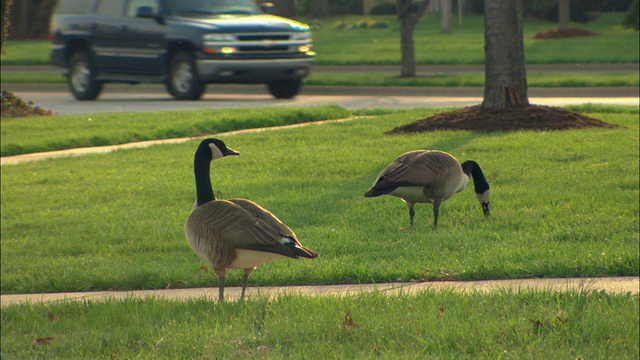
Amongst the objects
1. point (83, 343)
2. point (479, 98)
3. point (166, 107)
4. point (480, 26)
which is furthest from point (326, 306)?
point (480, 26)

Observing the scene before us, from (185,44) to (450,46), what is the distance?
1675cm

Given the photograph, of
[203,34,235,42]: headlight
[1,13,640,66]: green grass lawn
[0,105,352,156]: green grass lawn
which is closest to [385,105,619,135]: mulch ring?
[0,105,352,156]: green grass lawn

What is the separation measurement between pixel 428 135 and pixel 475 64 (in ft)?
50.2

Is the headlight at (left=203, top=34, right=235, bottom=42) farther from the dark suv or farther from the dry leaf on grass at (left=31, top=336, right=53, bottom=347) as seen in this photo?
the dry leaf on grass at (left=31, top=336, right=53, bottom=347)

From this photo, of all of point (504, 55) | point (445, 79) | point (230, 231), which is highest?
point (504, 55)

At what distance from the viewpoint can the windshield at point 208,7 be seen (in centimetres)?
1900

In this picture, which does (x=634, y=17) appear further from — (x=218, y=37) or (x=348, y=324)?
(x=348, y=324)

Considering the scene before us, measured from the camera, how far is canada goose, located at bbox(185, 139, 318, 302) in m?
4.62

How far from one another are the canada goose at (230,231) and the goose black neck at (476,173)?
2.45 m

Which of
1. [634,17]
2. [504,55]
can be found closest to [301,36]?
[504,55]

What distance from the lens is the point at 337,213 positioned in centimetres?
809

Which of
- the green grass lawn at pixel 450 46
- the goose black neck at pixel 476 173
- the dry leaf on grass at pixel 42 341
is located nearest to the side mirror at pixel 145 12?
the green grass lawn at pixel 450 46

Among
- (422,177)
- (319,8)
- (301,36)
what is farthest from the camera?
(319,8)

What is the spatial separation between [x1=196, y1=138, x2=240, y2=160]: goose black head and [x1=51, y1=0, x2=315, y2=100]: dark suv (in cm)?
1355
